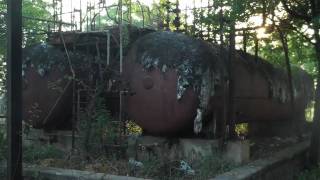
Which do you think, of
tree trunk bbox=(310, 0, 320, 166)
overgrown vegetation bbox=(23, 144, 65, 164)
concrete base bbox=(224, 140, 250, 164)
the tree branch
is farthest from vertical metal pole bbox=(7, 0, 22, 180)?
tree trunk bbox=(310, 0, 320, 166)

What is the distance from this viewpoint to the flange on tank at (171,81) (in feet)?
26.4

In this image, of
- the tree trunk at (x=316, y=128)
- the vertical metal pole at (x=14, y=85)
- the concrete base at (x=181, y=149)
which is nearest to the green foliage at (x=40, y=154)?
the concrete base at (x=181, y=149)

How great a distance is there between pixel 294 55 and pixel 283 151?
3972mm

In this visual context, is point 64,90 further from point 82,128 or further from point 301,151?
point 301,151

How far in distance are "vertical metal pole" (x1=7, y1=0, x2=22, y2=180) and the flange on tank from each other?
2936 millimetres

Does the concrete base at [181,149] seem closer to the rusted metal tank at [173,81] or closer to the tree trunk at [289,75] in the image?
the rusted metal tank at [173,81]

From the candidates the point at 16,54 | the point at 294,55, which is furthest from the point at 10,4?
the point at 294,55

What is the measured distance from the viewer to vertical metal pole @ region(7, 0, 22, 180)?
18.8ft

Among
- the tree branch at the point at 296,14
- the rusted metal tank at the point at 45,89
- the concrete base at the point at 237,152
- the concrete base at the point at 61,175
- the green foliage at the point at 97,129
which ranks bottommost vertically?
the concrete base at the point at 61,175

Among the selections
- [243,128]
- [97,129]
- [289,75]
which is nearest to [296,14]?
[289,75]

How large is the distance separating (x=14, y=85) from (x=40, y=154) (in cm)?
308

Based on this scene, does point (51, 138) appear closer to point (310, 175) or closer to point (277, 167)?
point (277, 167)

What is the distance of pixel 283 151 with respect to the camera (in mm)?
9922

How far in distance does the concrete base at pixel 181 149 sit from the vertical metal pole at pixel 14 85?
275 centimetres
